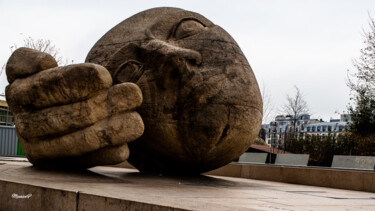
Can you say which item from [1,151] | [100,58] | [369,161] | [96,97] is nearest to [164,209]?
[96,97]

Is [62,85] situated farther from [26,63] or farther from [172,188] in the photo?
[172,188]

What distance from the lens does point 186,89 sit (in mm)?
6422

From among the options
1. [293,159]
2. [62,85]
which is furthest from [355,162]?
[62,85]

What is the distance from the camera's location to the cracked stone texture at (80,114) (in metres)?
5.67

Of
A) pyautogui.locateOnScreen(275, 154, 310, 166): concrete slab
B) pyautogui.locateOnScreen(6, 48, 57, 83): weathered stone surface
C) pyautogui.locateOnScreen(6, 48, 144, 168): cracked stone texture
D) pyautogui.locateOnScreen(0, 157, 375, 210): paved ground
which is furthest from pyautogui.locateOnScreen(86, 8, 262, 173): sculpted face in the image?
pyautogui.locateOnScreen(275, 154, 310, 166): concrete slab

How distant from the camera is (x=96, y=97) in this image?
5.75 meters

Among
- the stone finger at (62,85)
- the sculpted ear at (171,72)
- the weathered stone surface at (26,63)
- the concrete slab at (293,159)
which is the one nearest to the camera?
the stone finger at (62,85)

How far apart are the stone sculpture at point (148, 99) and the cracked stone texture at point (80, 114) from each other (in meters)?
0.01

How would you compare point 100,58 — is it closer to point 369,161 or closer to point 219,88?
point 219,88

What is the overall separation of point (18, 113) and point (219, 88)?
2919 mm

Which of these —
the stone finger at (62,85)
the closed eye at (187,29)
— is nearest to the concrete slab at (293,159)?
the closed eye at (187,29)

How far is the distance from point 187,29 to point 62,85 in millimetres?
2334

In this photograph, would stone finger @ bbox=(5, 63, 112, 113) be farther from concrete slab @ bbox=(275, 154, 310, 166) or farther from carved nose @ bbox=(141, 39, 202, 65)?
concrete slab @ bbox=(275, 154, 310, 166)

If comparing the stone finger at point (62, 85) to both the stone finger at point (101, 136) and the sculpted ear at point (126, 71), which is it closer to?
the stone finger at point (101, 136)
